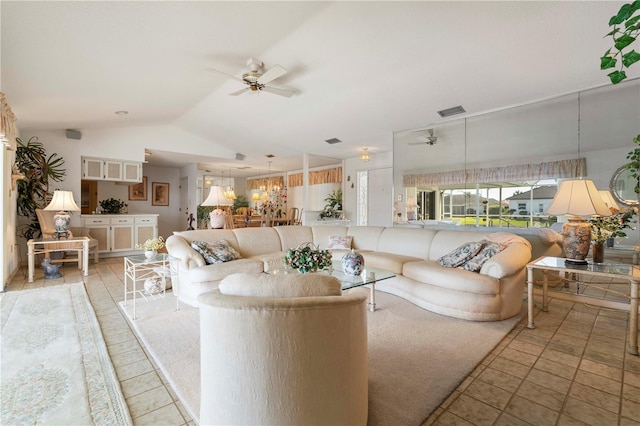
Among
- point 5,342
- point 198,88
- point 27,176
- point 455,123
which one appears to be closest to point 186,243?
point 5,342

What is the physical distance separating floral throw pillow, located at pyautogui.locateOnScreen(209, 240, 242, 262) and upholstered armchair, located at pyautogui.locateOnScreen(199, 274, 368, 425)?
2.42 meters

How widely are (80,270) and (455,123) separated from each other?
23.0ft

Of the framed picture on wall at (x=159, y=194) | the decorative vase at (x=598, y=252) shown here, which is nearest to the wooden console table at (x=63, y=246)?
the framed picture on wall at (x=159, y=194)

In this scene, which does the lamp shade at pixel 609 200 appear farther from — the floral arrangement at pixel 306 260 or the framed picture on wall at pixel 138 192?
the framed picture on wall at pixel 138 192

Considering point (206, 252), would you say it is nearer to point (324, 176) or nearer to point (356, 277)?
point (356, 277)

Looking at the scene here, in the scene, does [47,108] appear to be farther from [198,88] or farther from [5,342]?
[5,342]

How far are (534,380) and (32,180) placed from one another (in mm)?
7601

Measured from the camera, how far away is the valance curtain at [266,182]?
10977mm

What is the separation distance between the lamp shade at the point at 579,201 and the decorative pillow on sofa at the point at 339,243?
267 centimetres

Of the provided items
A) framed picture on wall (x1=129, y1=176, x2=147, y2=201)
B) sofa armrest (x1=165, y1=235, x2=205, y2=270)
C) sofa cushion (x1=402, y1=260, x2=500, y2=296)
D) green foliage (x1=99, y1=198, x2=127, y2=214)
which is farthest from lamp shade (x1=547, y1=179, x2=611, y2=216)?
framed picture on wall (x1=129, y1=176, x2=147, y2=201)

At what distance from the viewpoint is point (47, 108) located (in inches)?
172

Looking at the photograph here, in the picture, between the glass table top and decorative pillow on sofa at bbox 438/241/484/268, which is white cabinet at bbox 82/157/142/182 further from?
decorative pillow on sofa at bbox 438/241/484/268

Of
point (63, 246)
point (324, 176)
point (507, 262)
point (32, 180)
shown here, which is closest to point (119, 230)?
point (32, 180)

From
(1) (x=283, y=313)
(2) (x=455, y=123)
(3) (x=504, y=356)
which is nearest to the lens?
(1) (x=283, y=313)
